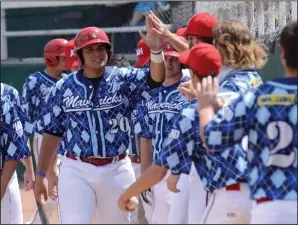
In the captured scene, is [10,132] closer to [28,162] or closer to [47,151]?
[47,151]

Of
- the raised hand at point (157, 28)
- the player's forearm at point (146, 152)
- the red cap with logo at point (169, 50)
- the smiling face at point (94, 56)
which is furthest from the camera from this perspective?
the player's forearm at point (146, 152)

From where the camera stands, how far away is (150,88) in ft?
18.7

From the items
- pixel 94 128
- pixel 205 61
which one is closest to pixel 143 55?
pixel 94 128

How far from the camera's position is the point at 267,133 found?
12.1 feet

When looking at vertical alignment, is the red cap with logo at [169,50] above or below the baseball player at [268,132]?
above

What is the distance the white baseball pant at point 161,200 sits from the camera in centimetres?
597

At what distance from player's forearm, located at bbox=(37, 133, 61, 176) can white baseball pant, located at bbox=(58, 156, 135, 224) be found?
0.12 m

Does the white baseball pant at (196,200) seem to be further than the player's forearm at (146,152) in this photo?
No

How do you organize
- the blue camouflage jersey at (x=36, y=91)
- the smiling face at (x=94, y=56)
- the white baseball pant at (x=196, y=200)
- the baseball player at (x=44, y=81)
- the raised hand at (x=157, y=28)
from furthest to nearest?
1. the blue camouflage jersey at (x=36, y=91)
2. the baseball player at (x=44, y=81)
3. the smiling face at (x=94, y=56)
4. the raised hand at (x=157, y=28)
5. the white baseball pant at (x=196, y=200)

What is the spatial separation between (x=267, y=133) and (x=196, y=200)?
3.72 feet

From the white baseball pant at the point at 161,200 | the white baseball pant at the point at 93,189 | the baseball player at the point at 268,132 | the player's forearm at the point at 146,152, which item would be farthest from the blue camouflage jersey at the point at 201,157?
the player's forearm at the point at 146,152

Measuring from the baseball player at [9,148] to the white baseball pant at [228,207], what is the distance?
1545 mm

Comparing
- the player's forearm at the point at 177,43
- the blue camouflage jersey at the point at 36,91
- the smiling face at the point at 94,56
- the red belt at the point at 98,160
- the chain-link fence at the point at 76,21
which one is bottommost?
the red belt at the point at 98,160

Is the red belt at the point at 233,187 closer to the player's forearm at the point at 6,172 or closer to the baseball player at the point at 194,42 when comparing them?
the baseball player at the point at 194,42
